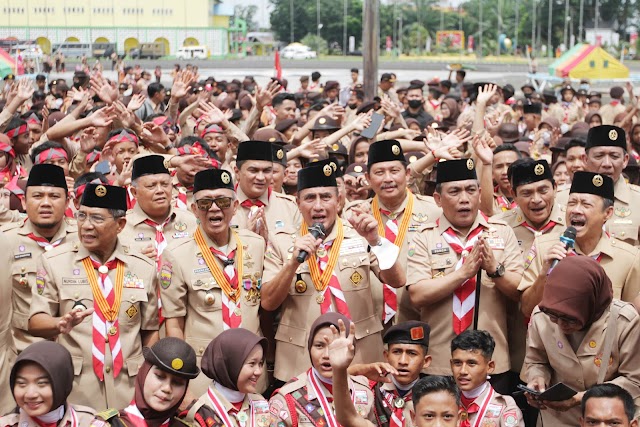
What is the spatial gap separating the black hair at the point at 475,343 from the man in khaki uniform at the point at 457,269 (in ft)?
1.41

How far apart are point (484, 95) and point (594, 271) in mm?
4914

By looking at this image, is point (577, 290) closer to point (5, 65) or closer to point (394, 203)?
point (394, 203)

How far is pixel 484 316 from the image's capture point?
6.33m

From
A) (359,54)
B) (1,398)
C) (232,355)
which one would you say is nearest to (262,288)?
(232,355)

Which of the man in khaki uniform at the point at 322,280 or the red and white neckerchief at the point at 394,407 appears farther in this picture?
the man in khaki uniform at the point at 322,280

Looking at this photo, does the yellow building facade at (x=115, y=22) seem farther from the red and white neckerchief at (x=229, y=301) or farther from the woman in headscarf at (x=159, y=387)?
the woman in headscarf at (x=159, y=387)

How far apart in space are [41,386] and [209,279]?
160 cm

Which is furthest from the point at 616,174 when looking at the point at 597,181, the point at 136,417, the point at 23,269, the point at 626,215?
the point at 23,269

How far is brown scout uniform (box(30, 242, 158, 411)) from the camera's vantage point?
233 inches

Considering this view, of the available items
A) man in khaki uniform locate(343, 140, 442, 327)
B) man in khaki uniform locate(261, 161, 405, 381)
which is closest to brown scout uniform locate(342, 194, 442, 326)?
man in khaki uniform locate(343, 140, 442, 327)

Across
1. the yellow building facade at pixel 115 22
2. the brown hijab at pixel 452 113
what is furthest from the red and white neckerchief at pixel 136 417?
the yellow building facade at pixel 115 22

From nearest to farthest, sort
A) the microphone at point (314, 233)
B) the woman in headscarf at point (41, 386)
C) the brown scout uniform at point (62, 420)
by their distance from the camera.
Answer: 1. the woman in headscarf at point (41, 386)
2. the brown scout uniform at point (62, 420)
3. the microphone at point (314, 233)

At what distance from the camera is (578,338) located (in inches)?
213

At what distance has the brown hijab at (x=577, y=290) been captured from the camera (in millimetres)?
5164
